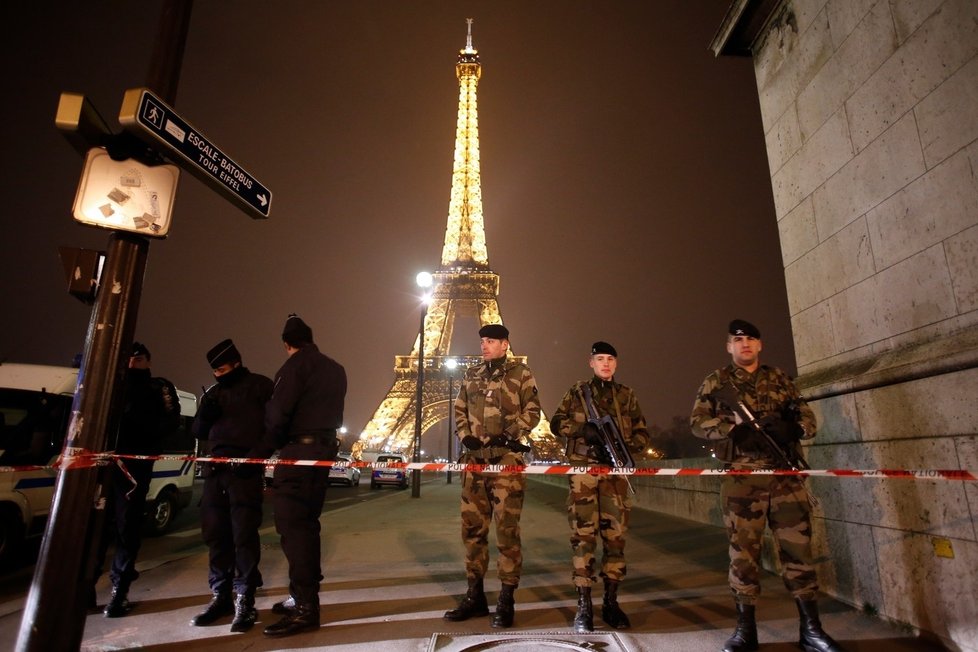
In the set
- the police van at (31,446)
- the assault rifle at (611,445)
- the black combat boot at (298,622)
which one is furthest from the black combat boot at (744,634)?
the police van at (31,446)

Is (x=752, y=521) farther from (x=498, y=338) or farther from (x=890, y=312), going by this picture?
(x=498, y=338)

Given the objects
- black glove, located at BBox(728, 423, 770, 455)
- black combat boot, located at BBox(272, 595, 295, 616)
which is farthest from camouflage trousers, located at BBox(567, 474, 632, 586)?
black combat boot, located at BBox(272, 595, 295, 616)

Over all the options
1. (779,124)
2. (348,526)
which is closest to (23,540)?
(348,526)

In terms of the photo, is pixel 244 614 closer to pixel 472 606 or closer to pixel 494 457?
pixel 472 606

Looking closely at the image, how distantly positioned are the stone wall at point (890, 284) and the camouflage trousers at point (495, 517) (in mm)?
2321

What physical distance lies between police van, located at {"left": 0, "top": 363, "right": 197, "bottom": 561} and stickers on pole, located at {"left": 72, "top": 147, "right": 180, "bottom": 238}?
3.35 m

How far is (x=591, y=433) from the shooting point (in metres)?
4.12

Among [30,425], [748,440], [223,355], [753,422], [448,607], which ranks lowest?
[448,607]

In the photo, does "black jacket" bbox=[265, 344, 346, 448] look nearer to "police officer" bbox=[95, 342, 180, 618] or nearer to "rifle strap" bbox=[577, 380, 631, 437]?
"police officer" bbox=[95, 342, 180, 618]

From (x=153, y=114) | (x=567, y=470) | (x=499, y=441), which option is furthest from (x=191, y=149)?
(x=567, y=470)

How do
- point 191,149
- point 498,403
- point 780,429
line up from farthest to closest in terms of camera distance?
1. point 498,403
2. point 780,429
3. point 191,149

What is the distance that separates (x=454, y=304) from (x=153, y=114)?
4902 cm

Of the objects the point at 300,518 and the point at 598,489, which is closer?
the point at 300,518

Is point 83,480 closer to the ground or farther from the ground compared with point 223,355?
closer to the ground
